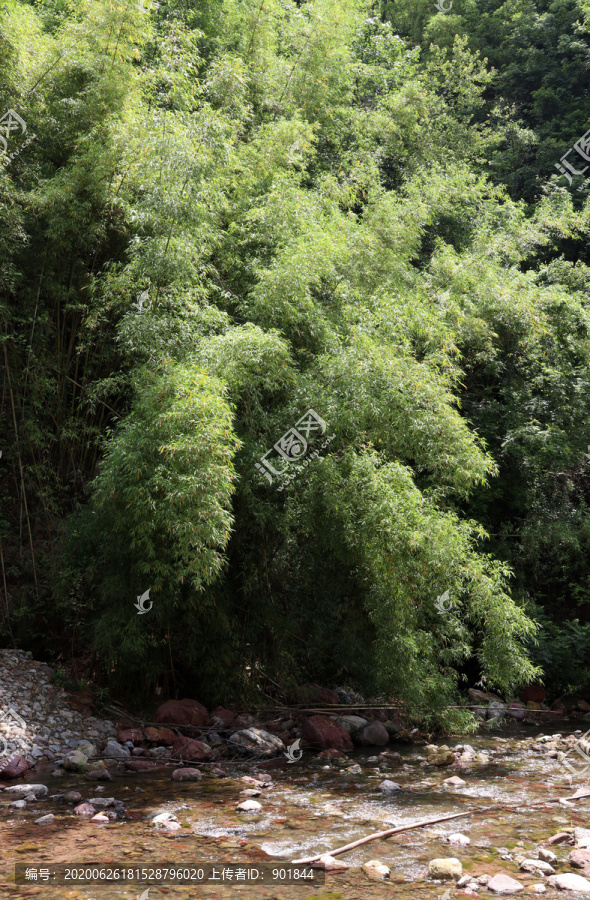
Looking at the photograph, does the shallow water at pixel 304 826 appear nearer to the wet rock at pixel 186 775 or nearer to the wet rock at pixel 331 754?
the wet rock at pixel 186 775

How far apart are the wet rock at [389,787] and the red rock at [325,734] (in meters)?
1.24

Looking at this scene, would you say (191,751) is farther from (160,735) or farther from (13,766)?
(13,766)

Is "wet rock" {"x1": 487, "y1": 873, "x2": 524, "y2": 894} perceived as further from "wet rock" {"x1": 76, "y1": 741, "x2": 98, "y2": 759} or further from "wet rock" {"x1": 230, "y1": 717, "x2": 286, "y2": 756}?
"wet rock" {"x1": 76, "y1": 741, "x2": 98, "y2": 759}

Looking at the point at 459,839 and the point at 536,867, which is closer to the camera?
the point at 536,867

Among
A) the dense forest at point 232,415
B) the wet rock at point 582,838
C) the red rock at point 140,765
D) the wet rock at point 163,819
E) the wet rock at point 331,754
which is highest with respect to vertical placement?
the dense forest at point 232,415

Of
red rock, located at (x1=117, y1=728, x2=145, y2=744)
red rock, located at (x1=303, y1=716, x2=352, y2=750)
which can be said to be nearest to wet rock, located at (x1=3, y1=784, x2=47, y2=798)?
red rock, located at (x1=117, y1=728, x2=145, y2=744)

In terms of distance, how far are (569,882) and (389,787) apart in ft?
6.73

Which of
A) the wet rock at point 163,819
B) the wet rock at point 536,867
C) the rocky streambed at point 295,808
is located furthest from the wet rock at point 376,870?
the wet rock at point 163,819

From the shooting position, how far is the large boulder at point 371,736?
7031 mm

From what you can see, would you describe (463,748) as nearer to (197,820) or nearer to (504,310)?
(197,820)

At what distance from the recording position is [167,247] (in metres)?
6.25

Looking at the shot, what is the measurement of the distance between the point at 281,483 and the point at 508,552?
4562 mm

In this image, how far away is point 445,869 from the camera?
143 inches

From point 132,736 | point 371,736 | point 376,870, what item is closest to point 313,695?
point 371,736
